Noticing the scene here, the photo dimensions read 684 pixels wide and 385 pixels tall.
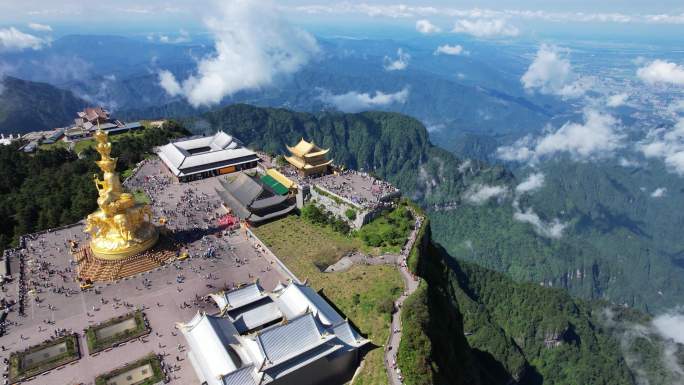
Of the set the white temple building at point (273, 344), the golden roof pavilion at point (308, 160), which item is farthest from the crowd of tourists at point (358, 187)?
the white temple building at point (273, 344)

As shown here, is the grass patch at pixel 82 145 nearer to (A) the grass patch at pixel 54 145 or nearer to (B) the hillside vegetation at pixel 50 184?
(A) the grass patch at pixel 54 145

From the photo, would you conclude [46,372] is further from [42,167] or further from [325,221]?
[42,167]

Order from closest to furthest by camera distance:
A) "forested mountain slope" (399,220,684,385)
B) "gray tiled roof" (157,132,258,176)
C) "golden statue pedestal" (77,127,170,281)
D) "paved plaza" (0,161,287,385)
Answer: "paved plaza" (0,161,287,385) < "golden statue pedestal" (77,127,170,281) < "gray tiled roof" (157,132,258,176) < "forested mountain slope" (399,220,684,385)

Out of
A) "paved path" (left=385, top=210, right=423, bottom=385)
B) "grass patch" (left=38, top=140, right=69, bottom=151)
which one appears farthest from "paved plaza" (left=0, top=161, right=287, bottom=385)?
"grass patch" (left=38, top=140, right=69, bottom=151)

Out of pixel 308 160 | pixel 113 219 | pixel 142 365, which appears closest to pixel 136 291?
pixel 113 219

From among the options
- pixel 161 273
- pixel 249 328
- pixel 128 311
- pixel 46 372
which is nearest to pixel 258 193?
pixel 161 273

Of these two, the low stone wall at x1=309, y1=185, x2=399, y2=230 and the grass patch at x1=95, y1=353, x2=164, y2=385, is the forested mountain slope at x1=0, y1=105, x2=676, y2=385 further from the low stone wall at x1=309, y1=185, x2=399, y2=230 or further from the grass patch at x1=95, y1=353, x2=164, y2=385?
the grass patch at x1=95, y1=353, x2=164, y2=385
